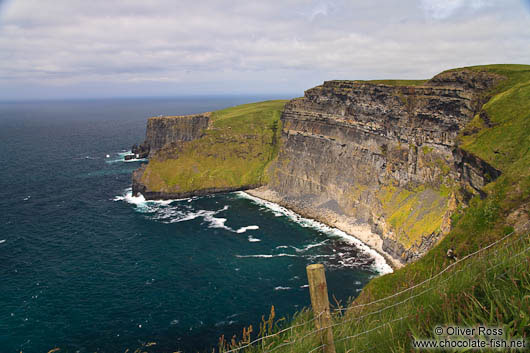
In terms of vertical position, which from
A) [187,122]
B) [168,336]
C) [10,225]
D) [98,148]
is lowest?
[168,336]

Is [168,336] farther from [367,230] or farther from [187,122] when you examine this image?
[187,122]

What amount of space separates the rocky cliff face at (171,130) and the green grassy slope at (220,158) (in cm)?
1692

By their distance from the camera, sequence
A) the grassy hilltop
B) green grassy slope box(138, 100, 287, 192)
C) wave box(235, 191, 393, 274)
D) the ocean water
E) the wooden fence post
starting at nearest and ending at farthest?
1. the grassy hilltop
2. the wooden fence post
3. the ocean water
4. wave box(235, 191, 393, 274)
5. green grassy slope box(138, 100, 287, 192)

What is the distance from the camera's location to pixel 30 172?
5482 inches

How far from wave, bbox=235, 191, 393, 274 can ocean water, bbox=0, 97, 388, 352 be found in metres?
0.64

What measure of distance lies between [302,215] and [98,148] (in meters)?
148

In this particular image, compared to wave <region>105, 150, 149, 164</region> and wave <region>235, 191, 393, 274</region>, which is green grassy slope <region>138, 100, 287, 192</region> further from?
wave <region>105, 150, 149, 164</region>

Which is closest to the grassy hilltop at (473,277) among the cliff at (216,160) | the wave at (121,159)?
the cliff at (216,160)

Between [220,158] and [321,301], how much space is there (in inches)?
4981

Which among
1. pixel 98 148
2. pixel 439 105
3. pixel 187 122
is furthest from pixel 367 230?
pixel 98 148

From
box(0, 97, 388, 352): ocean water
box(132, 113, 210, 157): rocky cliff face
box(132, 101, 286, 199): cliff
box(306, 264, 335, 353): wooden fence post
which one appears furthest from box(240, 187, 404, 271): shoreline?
box(132, 113, 210, 157): rocky cliff face

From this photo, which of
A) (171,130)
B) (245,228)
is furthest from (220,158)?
(171,130)

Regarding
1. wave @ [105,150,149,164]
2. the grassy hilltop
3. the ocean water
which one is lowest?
the ocean water

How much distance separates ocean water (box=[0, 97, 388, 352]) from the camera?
50.7 metres
